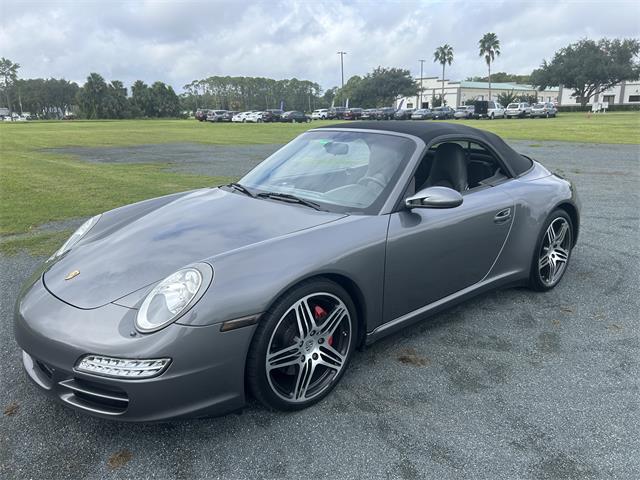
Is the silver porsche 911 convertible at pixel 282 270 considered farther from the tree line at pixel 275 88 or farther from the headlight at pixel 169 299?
the tree line at pixel 275 88

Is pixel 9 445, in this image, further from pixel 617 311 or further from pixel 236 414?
pixel 617 311

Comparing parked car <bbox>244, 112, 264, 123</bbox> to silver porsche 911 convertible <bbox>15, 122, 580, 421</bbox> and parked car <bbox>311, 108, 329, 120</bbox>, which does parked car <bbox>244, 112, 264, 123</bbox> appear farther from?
silver porsche 911 convertible <bbox>15, 122, 580, 421</bbox>

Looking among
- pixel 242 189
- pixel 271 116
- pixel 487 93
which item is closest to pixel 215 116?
A: pixel 271 116

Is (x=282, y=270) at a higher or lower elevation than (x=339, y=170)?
lower

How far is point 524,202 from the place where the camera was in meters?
3.70

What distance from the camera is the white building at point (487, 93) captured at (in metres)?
93.5

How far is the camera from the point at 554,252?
13.5 feet

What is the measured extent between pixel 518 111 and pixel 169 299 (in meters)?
53.1

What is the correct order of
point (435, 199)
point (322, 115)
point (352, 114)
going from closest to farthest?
Answer: point (435, 199) < point (352, 114) < point (322, 115)

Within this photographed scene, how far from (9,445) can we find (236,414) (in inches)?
40.3

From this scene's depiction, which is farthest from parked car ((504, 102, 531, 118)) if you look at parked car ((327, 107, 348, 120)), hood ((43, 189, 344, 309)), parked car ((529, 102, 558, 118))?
hood ((43, 189, 344, 309))

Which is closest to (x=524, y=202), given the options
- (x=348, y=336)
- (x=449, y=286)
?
(x=449, y=286)

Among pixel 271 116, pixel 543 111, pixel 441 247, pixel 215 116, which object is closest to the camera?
pixel 441 247

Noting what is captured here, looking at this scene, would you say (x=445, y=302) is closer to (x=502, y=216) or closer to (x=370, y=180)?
(x=502, y=216)
